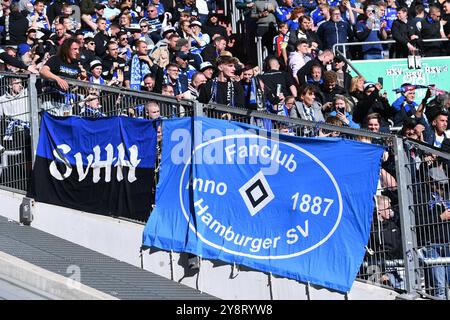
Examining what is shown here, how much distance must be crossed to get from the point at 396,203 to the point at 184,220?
231cm

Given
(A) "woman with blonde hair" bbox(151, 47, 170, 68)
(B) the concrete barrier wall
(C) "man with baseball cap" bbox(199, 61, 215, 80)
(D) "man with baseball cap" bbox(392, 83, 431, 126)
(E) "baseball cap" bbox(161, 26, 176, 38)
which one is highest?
(E) "baseball cap" bbox(161, 26, 176, 38)

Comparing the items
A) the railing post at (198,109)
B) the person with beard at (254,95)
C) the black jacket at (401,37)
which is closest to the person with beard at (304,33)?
the black jacket at (401,37)

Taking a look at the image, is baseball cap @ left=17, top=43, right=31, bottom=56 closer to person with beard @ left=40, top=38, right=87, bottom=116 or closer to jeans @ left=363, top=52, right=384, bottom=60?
person with beard @ left=40, top=38, right=87, bottom=116

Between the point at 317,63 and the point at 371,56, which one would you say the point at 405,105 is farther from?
the point at 371,56

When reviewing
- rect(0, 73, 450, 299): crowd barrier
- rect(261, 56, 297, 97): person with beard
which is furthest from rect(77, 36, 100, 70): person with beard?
rect(0, 73, 450, 299): crowd barrier

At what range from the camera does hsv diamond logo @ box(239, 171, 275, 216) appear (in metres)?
11.7

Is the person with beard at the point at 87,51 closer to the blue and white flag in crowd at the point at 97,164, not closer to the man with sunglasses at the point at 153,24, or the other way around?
the man with sunglasses at the point at 153,24

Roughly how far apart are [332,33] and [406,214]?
29.4ft

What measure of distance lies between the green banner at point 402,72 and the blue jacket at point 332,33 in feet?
4.39

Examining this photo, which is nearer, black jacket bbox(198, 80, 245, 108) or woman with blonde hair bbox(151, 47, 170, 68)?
black jacket bbox(198, 80, 245, 108)

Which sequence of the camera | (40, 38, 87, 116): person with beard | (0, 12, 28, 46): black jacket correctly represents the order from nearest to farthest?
(40, 38, 87, 116): person with beard → the camera → (0, 12, 28, 46): black jacket

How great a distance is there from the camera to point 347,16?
67.9ft

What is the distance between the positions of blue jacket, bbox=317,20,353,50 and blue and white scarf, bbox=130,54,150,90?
4.10 meters
